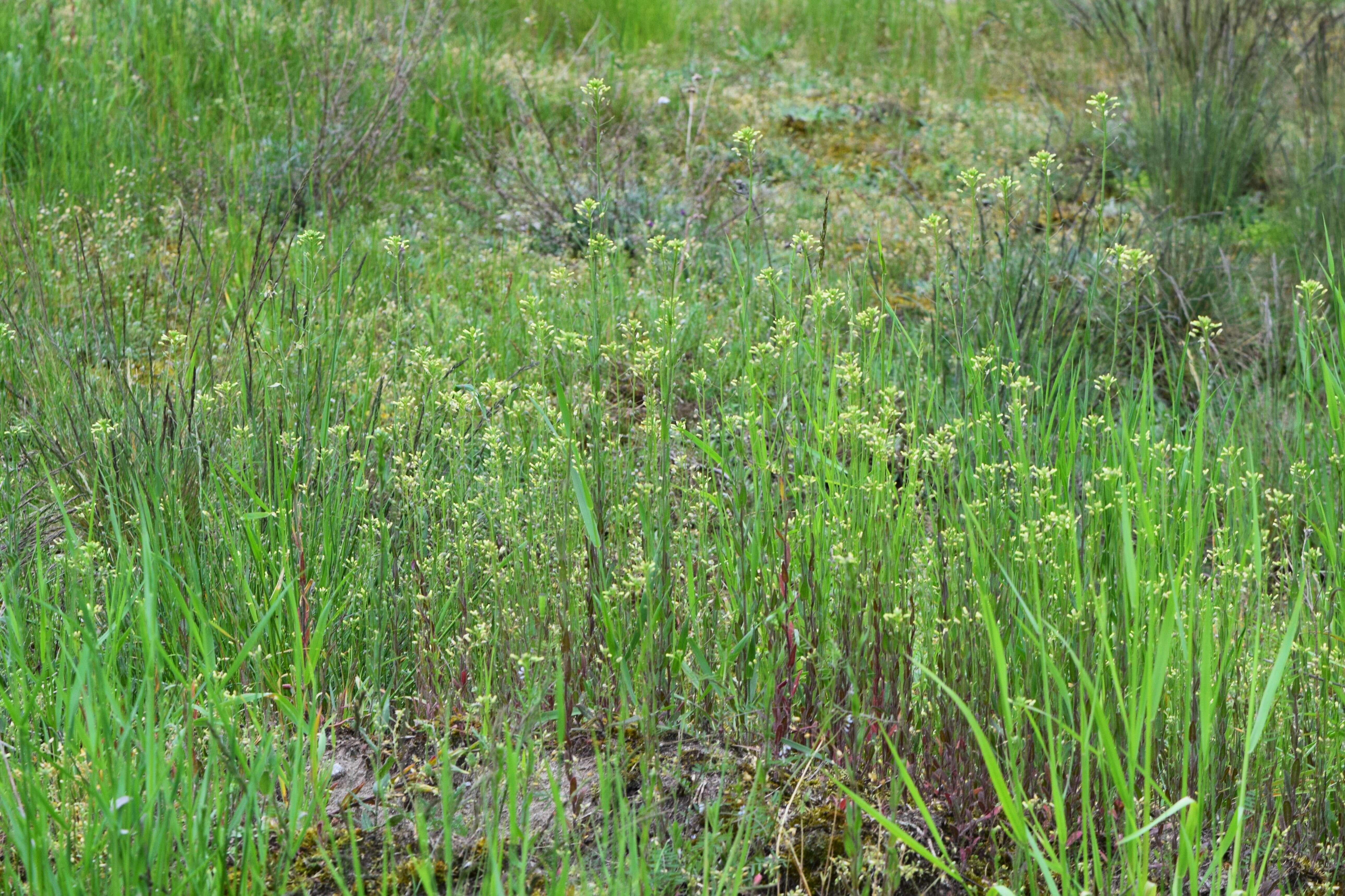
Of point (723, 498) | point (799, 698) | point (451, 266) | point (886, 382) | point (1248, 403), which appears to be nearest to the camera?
point (799, 698)

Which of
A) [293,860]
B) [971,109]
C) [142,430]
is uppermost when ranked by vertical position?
[971,109]

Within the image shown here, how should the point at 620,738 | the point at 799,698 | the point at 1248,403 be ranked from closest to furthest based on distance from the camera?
the point at 620,738
the point at 799,698
the point at 1248,403

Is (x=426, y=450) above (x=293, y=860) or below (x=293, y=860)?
above

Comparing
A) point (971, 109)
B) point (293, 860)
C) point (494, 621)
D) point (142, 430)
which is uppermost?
point (971, 109)

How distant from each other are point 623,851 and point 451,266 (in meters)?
3.16

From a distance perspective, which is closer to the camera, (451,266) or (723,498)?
(723,498)

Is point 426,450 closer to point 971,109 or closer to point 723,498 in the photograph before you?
point 723,498

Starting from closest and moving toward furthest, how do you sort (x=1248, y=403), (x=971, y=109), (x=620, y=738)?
1. (x=620, y=738)
2. (x=1248, y=403)
3. (x=971, y=109)

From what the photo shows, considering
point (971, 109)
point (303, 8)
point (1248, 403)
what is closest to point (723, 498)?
point (1248, 403)

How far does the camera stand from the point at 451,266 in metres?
4.21

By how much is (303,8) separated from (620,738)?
5.34 m

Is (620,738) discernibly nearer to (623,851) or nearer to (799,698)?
(623,851)

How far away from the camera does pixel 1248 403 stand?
137 inches

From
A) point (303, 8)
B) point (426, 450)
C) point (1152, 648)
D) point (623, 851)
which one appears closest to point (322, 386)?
point (426, 450)
